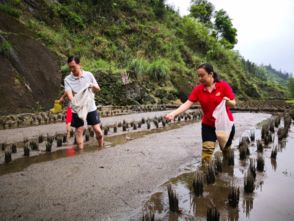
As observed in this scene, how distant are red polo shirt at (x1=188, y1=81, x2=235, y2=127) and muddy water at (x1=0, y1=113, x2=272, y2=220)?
973 millimetres

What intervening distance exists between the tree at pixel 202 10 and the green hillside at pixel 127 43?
316 inches

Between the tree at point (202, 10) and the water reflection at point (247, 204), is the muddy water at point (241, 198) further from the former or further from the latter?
the tree at point (202, 10)

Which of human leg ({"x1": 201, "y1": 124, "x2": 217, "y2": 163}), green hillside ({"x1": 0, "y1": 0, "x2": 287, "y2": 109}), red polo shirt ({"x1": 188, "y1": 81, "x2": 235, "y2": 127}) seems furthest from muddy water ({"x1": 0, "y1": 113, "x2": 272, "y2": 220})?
green hillside ({"x1": 0, "y1": 0, "x2": 287, "y2": 109})

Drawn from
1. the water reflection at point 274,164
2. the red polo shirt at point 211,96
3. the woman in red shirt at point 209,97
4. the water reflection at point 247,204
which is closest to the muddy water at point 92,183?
the woman in red shirt at point 209,97

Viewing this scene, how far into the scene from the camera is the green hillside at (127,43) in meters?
20.2

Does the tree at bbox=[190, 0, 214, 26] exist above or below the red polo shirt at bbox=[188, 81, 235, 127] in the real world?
above

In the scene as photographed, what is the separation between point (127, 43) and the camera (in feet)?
93.7

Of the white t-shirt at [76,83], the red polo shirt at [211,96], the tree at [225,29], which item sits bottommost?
the red polo shirt at [211,96]

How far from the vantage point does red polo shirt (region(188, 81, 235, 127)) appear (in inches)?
181

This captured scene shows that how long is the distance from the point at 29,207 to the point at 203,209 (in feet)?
6.22

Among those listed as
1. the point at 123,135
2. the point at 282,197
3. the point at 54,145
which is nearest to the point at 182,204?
the point at 282,197

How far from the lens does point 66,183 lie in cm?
416

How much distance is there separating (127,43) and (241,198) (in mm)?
26282

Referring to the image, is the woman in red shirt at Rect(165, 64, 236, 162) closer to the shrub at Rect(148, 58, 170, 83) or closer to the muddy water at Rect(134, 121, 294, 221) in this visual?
the muddy water at Rect(134, 121, 294, 221)
